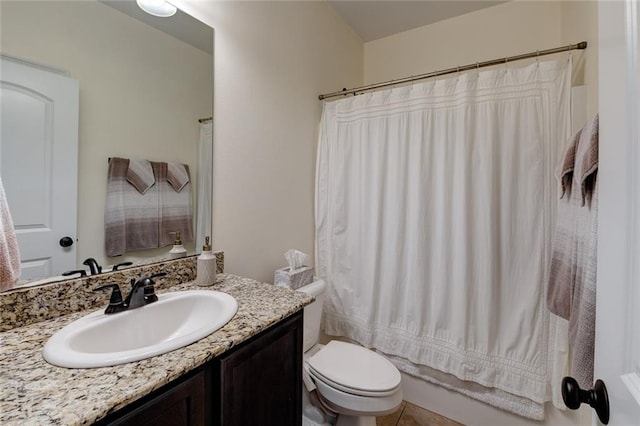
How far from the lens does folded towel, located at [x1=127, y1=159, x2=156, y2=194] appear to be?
109cm

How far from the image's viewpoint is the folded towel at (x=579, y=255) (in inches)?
26.2

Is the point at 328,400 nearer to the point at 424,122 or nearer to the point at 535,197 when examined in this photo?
the point at 535,197

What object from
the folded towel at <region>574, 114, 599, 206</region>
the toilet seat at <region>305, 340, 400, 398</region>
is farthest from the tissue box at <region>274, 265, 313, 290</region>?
the folded towel at <region>574, 114, 599, 206</region>

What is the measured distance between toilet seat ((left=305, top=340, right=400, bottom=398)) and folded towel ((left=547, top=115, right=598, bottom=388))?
0.73m

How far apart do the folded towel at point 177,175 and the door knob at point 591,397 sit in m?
1.37

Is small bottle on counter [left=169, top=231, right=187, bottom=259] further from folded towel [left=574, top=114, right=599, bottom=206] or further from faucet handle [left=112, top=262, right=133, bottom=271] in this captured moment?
folded towel [left=574, top=114, right=599, bottom=206]

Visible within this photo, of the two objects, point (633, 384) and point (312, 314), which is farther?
point (312, 314)

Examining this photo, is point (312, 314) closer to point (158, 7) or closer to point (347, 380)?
point (347, 380)

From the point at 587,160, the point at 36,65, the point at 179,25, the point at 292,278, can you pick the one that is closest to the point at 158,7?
the point at 179,25

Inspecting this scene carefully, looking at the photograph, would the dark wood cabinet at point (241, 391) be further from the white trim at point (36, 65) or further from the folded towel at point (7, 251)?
the white trim at point (36, 65)

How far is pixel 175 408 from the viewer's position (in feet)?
2.05

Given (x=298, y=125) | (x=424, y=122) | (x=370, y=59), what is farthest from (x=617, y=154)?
(x=370, y=59)

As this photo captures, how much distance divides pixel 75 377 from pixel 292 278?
103 cm

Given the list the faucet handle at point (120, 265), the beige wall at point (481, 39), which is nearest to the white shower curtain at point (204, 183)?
the faucet handle at point (120, 265)
